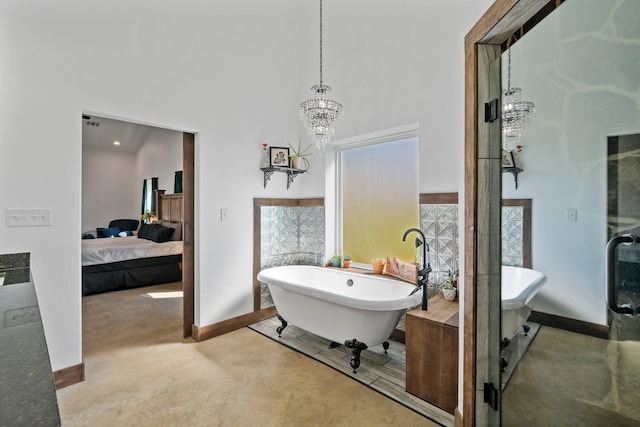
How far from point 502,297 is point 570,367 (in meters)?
0.37

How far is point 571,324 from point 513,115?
36.2 inches

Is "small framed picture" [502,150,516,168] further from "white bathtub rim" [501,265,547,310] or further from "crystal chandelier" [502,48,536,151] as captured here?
"white bathtub rim" [501,265,547,310]

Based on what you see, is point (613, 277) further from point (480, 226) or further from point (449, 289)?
point (449, 289)

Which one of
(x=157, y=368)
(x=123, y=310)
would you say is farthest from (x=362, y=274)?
(x=123, y=310)

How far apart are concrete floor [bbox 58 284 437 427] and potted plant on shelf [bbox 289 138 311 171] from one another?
189 cm

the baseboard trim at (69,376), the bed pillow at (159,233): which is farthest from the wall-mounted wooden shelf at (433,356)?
the bed pillow at (159,233)

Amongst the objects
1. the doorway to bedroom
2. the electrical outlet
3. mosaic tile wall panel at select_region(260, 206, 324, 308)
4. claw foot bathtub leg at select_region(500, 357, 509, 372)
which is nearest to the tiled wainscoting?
mosaic tile wall panel at select_region(260, 206, 324, 308)

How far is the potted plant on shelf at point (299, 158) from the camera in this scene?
11.7 ft

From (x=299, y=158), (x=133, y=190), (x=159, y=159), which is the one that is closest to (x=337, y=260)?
(x=299, y=158)

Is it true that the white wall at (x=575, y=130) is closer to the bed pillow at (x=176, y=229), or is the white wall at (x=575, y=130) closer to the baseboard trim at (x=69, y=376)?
the baseboard trim at (x=69, y=376)

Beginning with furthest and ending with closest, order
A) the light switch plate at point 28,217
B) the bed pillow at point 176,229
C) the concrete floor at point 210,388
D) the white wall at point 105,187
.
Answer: the white wall at point 105,187 → the bed pillow at point 176,229 → the light switch plate at point 28,217 → the concrete floor at point 210,388

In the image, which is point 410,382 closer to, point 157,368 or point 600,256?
point 600,256

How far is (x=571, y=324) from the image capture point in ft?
3.84

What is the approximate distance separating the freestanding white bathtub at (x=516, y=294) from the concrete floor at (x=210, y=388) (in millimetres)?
855
